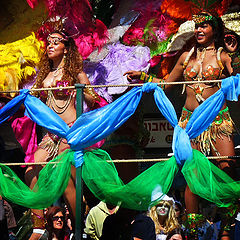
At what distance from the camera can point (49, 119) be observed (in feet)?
16.9

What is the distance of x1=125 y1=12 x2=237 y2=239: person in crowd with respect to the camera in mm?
5281

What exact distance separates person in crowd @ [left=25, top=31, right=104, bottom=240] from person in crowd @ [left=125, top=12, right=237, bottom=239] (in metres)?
0.90

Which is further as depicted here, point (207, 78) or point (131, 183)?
point (207, 78)

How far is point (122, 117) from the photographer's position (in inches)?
198

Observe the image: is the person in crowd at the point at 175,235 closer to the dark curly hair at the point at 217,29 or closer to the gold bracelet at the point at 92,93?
the gold bracelet at the point at 92,93

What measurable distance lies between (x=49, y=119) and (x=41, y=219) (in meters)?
1.11

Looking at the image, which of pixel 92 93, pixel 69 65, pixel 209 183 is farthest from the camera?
pixel 69 65

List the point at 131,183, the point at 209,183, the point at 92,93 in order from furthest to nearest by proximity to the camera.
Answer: the point at 92,93 < the point at 131,183 < the point at 209,183

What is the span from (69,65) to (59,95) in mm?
325

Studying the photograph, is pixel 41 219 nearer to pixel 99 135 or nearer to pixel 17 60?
pixel 99 135

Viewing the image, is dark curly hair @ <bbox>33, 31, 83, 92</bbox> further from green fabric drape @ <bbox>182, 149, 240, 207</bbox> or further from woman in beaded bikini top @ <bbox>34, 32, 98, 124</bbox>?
green fabric drape @ <bbox>182, 149, 240, 207</bbox>

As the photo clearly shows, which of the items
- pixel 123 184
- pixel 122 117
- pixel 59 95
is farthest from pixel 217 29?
pixel 123 184

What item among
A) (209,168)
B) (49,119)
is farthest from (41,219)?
(209,168)

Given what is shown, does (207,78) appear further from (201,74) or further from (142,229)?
(142,229)
